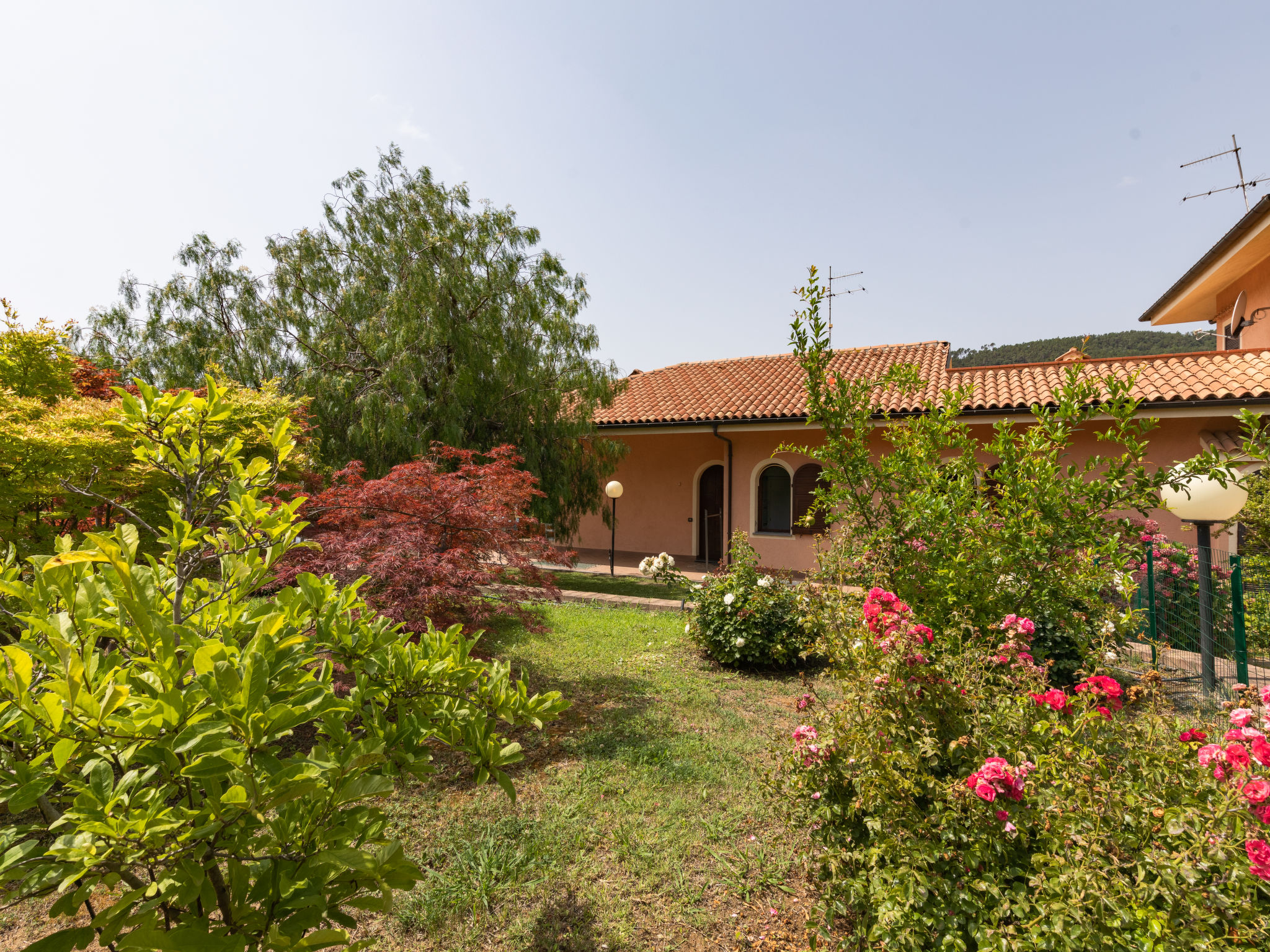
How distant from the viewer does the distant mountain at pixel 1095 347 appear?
89.6 ft

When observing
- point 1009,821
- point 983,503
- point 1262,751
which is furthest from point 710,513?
point 1262,751

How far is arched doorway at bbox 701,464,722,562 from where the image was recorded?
44.9 ft

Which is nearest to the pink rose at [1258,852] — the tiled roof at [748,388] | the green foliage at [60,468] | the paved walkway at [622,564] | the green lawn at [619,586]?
the green foliage at [60,468]

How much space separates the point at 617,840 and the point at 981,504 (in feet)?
9.94

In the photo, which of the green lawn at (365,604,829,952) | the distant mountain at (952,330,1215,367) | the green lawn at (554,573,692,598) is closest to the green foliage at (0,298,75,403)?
the green lawn at (365,604,829,952)

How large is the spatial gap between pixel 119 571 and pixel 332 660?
68 centimetres

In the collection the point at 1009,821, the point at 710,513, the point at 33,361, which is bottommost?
the point at 1009,821

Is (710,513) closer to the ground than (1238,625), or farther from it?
farther from it

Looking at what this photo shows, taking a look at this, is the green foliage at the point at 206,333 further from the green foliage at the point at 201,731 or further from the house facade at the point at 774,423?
the green foliage at the point at 201,731

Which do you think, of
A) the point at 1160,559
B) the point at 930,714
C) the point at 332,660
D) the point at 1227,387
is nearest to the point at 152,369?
the point at 332,660

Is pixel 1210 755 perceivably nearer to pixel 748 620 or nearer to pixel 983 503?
pixel 983 503

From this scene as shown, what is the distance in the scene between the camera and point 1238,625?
5.03 metres

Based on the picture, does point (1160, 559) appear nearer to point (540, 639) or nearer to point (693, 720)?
point (693, 720)

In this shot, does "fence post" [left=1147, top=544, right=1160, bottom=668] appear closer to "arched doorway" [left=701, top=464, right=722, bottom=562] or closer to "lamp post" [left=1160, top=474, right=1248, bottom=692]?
"lamp post" [left=1160, top=474, right=1248, bottom=692]
